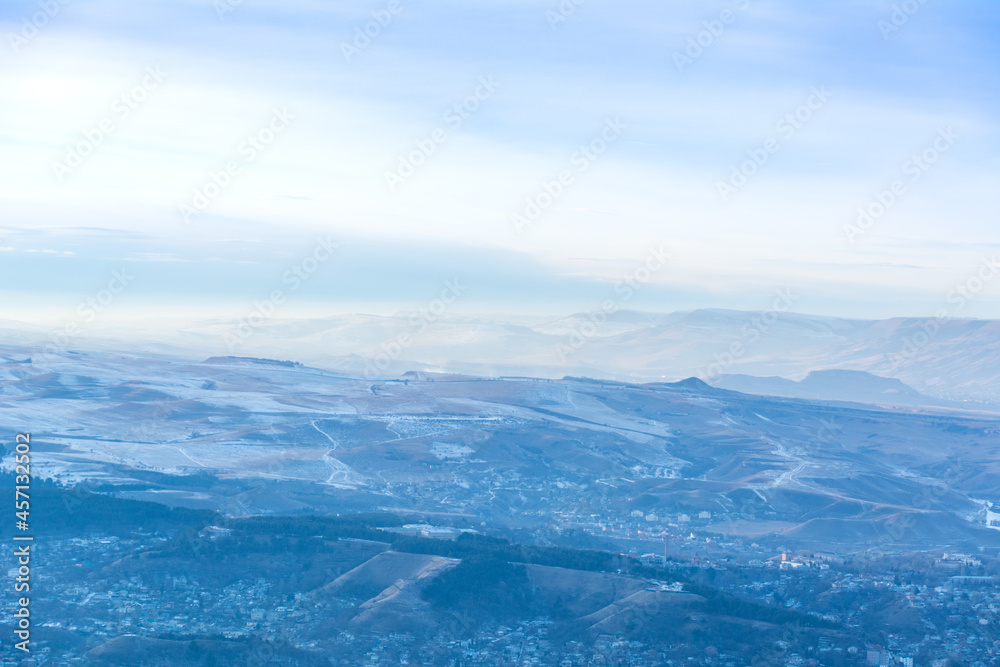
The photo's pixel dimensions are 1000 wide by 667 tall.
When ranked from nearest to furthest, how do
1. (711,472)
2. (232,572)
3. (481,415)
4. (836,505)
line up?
(232,572), (836,505), (711,472), (481,415)

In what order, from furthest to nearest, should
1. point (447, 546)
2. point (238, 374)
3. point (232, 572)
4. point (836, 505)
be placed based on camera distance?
1. point (238, 374)
2. point (836, 505)
3. point (447, 546)
4. point (232, 572)

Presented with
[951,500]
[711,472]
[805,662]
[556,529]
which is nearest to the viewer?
[805,662]

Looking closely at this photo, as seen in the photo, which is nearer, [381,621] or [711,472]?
[381,621]

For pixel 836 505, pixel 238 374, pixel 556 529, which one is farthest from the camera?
pixel 238 374

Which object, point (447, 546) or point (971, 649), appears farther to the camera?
point (447, 546)

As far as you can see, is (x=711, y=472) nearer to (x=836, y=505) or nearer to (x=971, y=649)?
(x=836, y=505)

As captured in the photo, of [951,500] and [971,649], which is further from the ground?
[951,500]

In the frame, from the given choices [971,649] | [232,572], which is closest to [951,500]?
[971,649]

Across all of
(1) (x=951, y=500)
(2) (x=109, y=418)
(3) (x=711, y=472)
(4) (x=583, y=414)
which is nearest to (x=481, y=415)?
(4) (x=583, y=414)

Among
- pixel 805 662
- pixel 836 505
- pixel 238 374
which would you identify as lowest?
pixel 805 662

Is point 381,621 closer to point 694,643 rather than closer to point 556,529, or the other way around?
point 694,643
